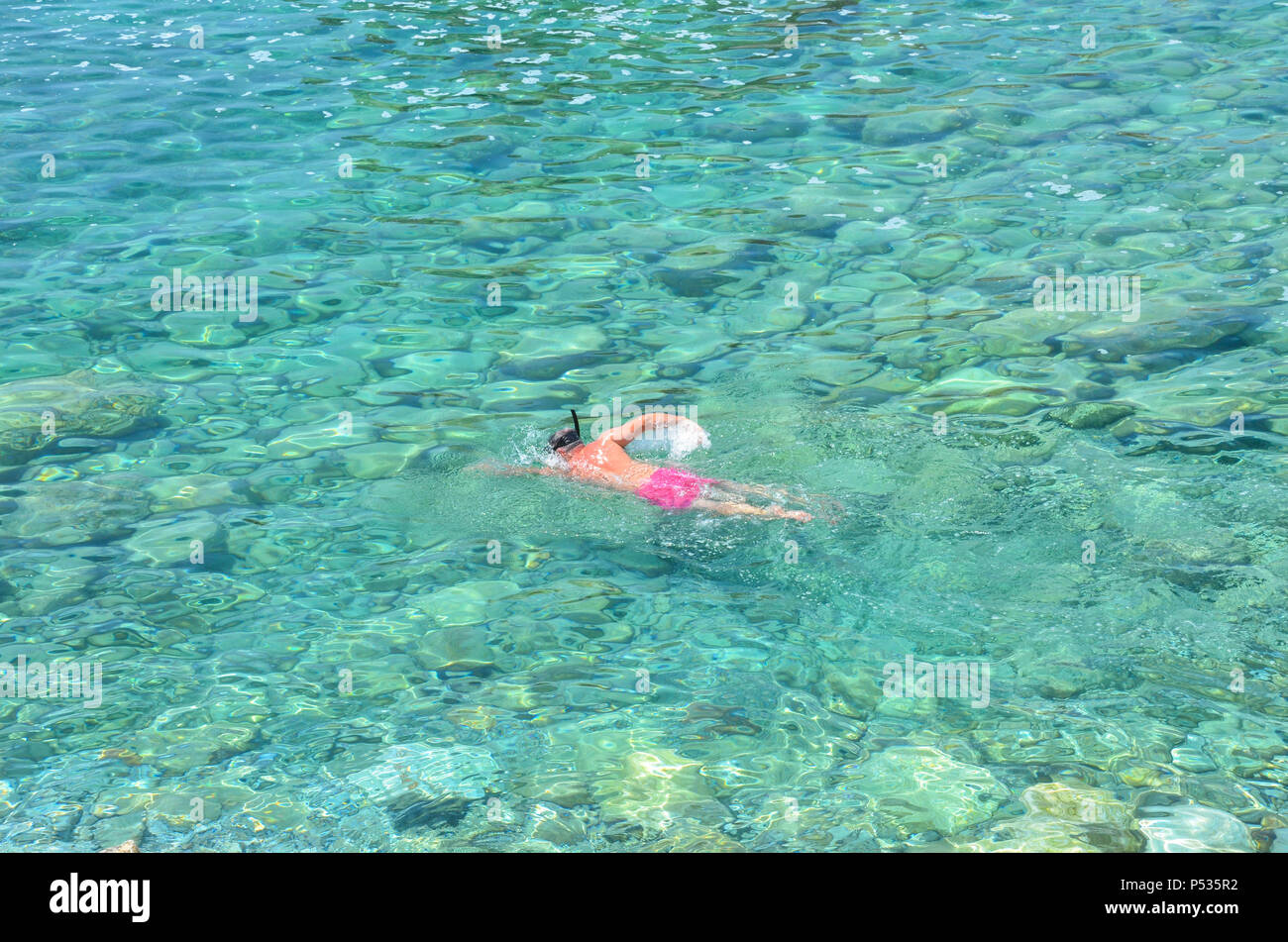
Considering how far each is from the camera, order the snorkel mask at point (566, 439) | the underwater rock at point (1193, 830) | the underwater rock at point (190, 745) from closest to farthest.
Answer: the underwater rock at point (1193, 830)
the underwater rock at point (190, 745)
the snorkel mask at point (566, 439)

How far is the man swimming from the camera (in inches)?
297

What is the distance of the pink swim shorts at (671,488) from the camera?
299 inches

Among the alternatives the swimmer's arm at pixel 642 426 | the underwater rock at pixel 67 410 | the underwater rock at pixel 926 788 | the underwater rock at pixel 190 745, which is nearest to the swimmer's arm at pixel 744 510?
the swimmer's arm at pixel 642 426

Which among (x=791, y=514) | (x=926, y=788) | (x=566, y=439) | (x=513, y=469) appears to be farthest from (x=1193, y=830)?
(x=513, y=469)

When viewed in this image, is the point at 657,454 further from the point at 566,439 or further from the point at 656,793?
the point at 656,793

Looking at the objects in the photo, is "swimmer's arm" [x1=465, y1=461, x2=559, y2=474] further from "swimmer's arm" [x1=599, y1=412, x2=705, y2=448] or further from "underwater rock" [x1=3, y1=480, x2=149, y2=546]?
"underwater rock" [x1=3, y1=480, x2=149, y2=546]

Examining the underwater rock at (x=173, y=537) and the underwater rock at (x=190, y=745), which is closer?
the underwater rock at (x=190, y=745)

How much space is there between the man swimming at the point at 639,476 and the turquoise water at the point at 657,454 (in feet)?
0.51

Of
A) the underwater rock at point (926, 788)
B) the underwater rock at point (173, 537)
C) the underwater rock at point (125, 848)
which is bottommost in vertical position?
the underwater rock at point (125, 848)

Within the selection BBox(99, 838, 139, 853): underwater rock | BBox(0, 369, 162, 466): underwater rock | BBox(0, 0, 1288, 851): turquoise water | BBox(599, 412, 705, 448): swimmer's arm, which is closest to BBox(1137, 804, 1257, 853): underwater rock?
BBox(0, 0, 1288, 851): turquoise water

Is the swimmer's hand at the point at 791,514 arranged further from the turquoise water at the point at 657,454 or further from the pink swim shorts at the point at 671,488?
the pink swim shorts at the point at 671,488

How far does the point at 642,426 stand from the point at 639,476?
560 mm
